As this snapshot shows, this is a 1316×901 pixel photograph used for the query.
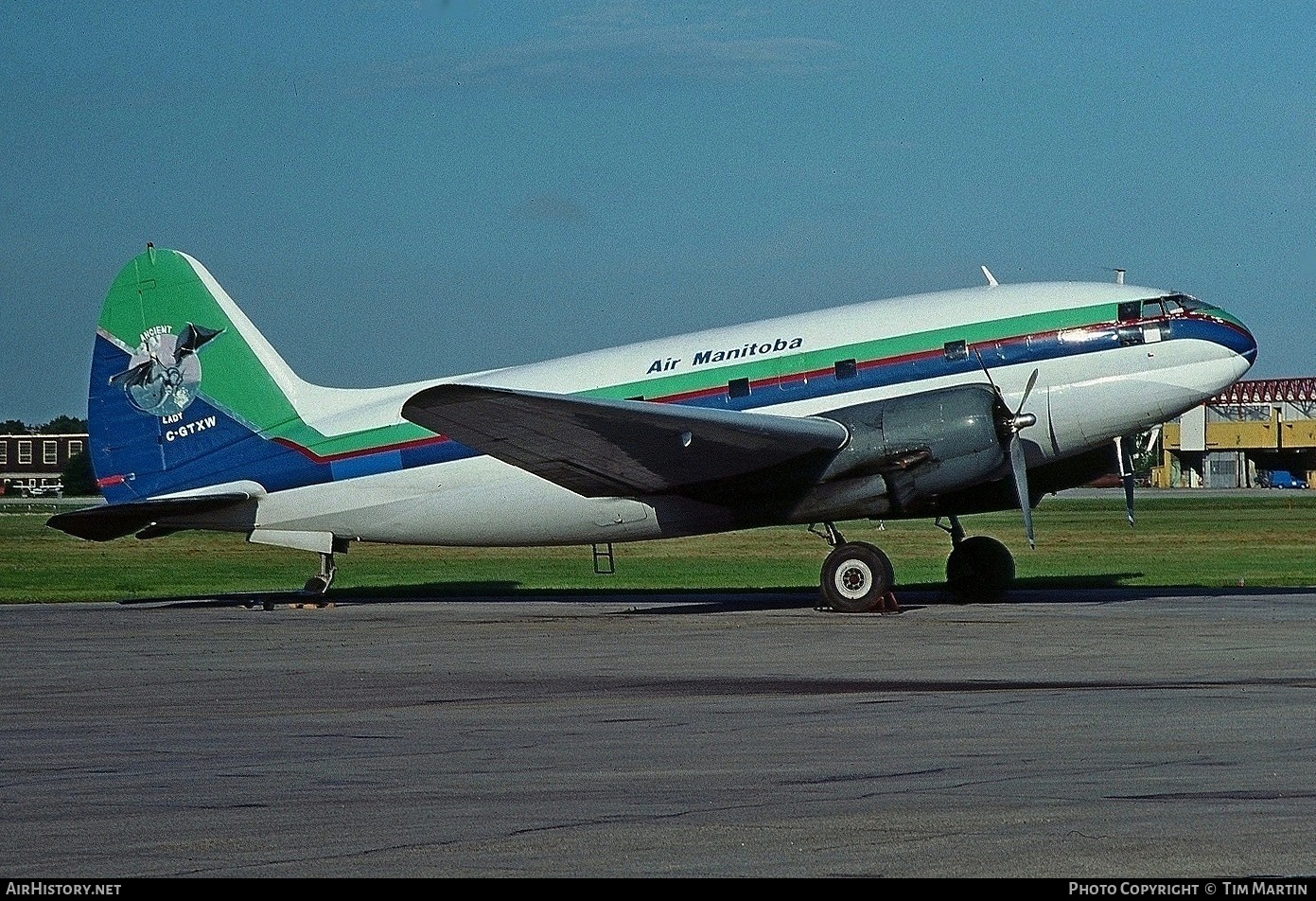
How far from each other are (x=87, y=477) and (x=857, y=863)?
413 ft

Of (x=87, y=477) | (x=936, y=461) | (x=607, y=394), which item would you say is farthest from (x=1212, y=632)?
(x=87, y=477)

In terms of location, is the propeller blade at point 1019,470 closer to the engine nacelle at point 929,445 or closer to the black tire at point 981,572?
the engine nacelle at point 929,445

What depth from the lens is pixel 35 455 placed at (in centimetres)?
17888

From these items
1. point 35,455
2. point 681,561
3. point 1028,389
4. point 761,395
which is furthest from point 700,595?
point 35,455

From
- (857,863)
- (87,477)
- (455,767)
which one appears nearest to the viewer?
(857,863)

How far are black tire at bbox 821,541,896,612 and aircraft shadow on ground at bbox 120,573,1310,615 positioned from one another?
116 cm

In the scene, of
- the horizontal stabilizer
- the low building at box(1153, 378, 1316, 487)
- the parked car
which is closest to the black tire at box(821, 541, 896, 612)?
the horizontal stabilizer

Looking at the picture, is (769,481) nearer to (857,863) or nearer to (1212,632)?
(1212,632)

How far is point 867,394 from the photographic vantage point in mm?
23750

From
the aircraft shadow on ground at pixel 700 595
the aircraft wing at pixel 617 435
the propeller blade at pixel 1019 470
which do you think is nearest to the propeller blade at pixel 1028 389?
the propeller blade at pixel 1019 470

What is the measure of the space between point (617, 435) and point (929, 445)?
4.20 metres

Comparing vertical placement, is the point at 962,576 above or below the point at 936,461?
below

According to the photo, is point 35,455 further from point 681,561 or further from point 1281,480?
point 681,561

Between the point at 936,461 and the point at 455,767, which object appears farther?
the point at 936,461
